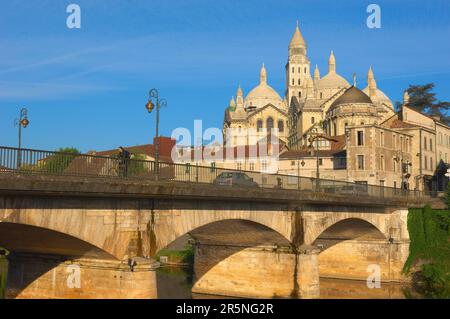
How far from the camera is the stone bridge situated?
18016 millimetres

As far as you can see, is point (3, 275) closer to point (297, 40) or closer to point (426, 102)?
point (426, 102)

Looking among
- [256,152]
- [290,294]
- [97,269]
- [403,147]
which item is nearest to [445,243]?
[290,294]

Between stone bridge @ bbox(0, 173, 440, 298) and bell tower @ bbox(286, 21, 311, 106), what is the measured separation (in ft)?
388

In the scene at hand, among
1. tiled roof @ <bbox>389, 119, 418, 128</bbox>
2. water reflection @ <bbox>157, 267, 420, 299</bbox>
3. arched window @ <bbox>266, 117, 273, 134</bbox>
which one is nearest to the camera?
water reflection @ <bbox>157, 267, 420, 299</bbox>

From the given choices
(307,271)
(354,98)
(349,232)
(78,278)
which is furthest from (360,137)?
(78,278)

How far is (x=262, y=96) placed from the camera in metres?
158

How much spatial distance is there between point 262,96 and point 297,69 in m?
14.1

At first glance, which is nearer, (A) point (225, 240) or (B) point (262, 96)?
(A) point (225, 240)

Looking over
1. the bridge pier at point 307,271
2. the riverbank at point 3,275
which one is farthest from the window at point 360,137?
the riverbank at point 3,275

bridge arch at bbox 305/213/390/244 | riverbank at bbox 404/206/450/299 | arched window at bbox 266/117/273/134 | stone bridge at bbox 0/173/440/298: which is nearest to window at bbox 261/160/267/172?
riverbank at bbox 404/206/450/299

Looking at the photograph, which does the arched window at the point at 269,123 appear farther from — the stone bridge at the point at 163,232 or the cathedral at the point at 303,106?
the stone bridge at the point at 163,232

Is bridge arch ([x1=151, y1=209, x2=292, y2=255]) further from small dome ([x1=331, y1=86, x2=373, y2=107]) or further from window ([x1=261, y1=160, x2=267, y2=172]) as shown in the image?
small dome ([x1=331, y1=86, x2=373, y2=107])

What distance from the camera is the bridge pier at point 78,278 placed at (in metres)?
20.2

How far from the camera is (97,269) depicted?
21.3 m
